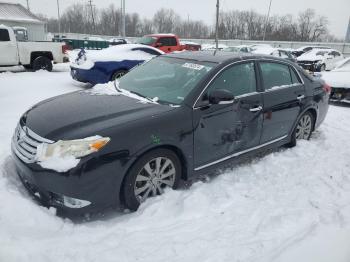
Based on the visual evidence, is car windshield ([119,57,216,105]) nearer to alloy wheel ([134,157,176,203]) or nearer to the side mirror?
the side mirror

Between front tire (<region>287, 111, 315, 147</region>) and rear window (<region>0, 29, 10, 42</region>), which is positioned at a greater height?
rear window (<region>0, 29, 10, 42</region>)

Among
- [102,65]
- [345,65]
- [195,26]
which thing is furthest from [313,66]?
[195,26]

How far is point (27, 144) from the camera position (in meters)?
3.33

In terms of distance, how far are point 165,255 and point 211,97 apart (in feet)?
6.03

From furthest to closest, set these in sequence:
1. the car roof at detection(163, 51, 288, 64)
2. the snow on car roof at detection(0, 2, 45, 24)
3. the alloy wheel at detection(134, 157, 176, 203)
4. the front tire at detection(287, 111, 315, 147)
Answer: the snow on car roof at detection(0, 2, 45, 24) → the front tire at detection(287, 111, 315, 147) → the car roof at detection(163, 51, 288, 64) → the alloy wheel at detection(134, 157, 176, 203)

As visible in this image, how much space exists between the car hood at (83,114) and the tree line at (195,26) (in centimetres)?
7095

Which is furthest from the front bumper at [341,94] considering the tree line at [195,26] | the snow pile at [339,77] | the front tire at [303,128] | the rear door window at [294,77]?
the tree line at [195,26]

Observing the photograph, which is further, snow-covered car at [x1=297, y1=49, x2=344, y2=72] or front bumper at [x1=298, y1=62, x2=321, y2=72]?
snow-covered car at [x1=297, y1=49, x2=344, y2=72]

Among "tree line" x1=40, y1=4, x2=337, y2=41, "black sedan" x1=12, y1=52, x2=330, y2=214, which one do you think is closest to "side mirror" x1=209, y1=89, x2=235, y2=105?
"black sedan" x1=12, y1=52, x2=330, y2=214

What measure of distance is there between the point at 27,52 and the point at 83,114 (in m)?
11.4

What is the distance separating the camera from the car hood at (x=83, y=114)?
324cm

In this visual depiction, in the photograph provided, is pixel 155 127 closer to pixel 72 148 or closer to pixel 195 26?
pixel 72 148

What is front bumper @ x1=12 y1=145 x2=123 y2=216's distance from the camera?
119 inches

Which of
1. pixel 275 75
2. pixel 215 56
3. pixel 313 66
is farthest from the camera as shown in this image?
pixel 313 66
